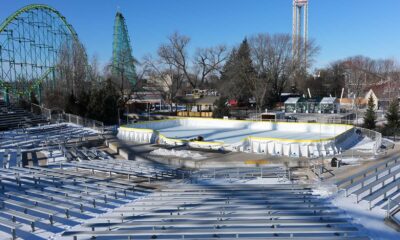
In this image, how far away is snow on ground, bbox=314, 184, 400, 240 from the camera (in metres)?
7.60

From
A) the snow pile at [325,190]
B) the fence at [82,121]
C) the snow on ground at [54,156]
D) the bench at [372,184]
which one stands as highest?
the fence at [82,121]

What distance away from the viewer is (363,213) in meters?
8.84

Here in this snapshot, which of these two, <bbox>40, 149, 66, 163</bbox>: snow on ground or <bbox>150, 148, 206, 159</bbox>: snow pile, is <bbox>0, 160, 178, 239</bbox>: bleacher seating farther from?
<bbox>150, 148, 206, 159</bbox>: snow pile

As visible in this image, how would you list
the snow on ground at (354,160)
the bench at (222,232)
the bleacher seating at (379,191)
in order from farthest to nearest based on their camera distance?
the snow on ground at (354,160), the bleacher seating at (379,191), the bench at (222,232)

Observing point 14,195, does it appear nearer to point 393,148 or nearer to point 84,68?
point 393,148

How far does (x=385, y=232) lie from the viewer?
765 centimetres

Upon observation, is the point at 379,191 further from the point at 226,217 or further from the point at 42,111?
the point at 42,111

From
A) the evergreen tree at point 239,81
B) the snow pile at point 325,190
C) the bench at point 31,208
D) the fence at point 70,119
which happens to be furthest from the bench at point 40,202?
the evergreen tree at point 239,81

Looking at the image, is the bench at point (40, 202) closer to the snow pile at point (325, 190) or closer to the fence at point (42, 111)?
the snow pile at point (325, 190)

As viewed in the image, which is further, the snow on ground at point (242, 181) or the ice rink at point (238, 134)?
the ice rink at point (238, 134)

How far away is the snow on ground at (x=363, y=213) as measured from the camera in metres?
7.60

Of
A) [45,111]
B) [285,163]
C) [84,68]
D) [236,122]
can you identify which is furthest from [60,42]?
[285,163]

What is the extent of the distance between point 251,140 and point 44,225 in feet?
45.6

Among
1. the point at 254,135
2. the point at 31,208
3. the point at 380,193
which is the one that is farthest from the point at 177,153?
the point at 380,193
